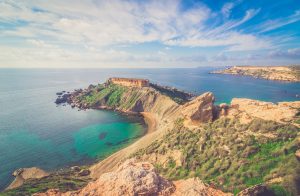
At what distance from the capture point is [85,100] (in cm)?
13475

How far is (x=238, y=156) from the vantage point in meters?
28.9

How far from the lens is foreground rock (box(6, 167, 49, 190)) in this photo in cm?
4919

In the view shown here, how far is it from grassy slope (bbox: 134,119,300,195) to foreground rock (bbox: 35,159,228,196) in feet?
15.1

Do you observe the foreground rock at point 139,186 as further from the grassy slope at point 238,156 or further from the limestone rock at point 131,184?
the grassy slope at point 238,156

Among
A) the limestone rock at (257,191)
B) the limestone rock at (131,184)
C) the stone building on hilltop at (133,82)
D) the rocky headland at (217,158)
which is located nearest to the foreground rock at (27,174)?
the rocky headland at (217,158)

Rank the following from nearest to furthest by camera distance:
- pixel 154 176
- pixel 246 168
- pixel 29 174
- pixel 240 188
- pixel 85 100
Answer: pixel 154 176 < pixel 240 188 < pixel 246 168 < pixel 29 174 < pixel 85 100

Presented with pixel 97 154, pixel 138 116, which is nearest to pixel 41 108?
pixel 138 116

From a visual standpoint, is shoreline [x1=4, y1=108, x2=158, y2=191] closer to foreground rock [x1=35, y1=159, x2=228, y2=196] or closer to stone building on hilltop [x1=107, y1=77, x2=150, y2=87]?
stone building on hilltop [x1=107, y1=77, x2=150, y2=87]

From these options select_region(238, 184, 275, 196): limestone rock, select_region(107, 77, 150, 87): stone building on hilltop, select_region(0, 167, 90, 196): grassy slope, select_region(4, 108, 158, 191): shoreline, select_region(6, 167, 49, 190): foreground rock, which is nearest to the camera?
select_region(238, 184, 275, 196): limestone rock

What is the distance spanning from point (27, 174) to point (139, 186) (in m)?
42.8

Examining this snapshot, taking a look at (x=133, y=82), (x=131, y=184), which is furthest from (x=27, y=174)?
(x=133, y=82)

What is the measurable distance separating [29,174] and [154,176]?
1677 inches

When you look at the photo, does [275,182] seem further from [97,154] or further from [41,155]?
[41,155]

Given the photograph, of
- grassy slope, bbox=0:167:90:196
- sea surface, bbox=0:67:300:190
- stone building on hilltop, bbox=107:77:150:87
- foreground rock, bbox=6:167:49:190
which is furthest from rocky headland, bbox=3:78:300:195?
stone building on hilltop, bbox=107:77:150:87
